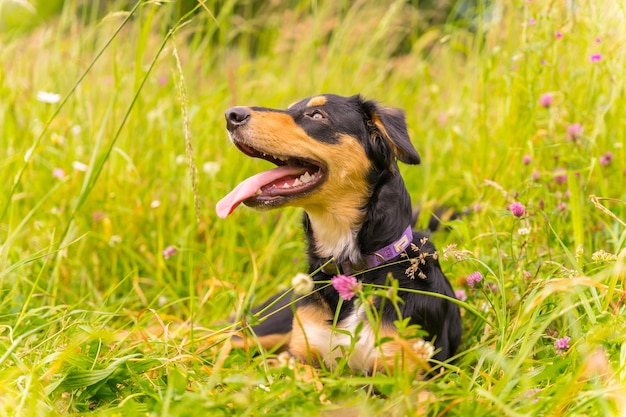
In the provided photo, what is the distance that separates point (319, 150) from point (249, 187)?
0.33 m

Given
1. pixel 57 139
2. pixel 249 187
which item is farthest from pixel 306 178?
pixel 57 139

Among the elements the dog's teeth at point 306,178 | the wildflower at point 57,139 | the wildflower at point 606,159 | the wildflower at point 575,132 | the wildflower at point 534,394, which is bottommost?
the wildflower at point 534,394

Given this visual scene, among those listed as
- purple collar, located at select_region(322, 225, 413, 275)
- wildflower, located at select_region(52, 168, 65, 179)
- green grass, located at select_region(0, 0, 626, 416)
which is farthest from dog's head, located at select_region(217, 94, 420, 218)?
wildflower, located at select_region(52, 168, 65, 179)

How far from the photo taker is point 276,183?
2.77m

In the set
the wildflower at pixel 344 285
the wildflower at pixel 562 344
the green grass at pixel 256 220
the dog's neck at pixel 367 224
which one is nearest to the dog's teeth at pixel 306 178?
the dog's neck at pixel 367 224

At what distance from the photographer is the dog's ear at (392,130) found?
2.68 meters

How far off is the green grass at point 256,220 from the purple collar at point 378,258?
236 millimetres

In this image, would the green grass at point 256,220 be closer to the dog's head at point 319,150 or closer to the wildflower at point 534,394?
the wildflower at point 534,394

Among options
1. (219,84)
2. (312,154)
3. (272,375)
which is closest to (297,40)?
(219,84)

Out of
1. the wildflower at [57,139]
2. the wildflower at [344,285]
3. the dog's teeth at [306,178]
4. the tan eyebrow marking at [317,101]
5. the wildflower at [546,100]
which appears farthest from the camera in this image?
the wildflower at [57,139]

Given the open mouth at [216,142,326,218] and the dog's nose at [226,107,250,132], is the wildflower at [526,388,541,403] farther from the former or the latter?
the dog's nose at [226,107,250,132]

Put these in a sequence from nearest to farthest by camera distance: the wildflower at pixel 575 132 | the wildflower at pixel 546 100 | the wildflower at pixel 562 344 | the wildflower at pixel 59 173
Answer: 1. the wildflower at pixel 562 344
2. the wildflower at pixel 575 132
3. the wildflower at pixel 546 100
4. the wildflower at pixel 59 173

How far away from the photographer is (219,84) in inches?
202

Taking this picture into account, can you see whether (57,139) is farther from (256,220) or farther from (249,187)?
(249,187)
